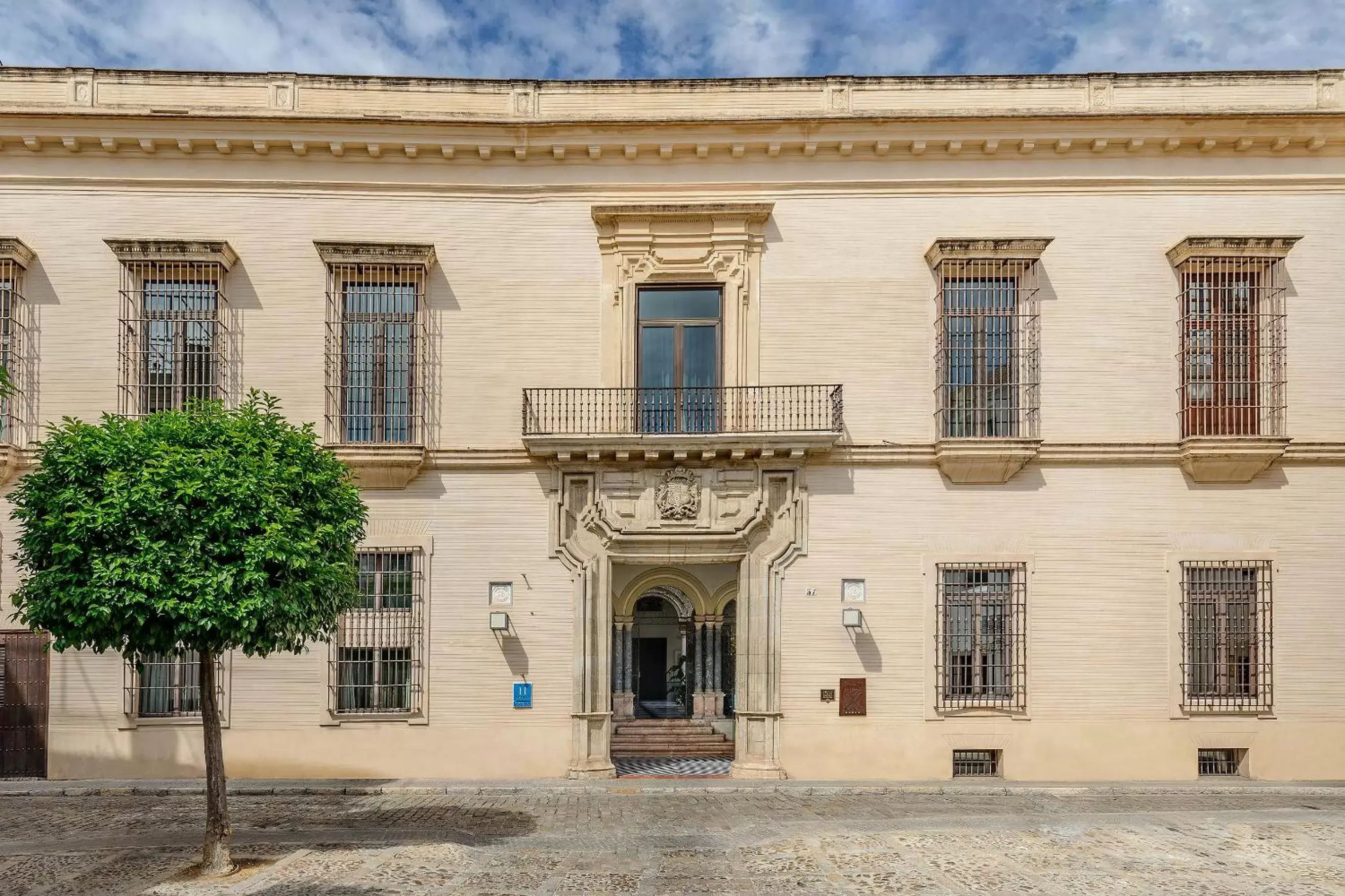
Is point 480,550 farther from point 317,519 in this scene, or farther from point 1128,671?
point 1128,671

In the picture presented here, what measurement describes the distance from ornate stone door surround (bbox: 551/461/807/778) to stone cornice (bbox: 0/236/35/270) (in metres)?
8.65

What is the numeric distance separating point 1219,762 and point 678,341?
10339mm

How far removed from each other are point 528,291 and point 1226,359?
10.8m

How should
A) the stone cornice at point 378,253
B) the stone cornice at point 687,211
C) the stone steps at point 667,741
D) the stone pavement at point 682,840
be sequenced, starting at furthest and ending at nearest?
1. the stone steps at point 667,741
2. the stone cornice at point 687,211
3. the stone cornice at point 378,253
4. the stone pavement at point 682,840

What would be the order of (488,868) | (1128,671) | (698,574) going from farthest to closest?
1. (698,574)
2. (1128,671)
3. (488,868)

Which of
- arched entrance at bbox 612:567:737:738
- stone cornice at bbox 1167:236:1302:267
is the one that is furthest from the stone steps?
stone cornice at bbox 1167:236:1302:267

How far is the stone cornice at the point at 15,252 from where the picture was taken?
13633 millimetres

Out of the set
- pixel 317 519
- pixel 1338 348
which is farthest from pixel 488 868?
pixel 1338 348

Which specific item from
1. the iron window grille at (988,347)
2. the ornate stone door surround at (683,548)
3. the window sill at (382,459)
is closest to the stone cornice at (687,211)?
the iron window grille at (988,347)

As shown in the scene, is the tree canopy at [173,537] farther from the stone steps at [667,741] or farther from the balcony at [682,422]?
the stone steps at [667,741]

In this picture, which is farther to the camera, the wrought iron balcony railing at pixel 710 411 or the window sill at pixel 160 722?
the wrought iron balcony railing at pixel 710 411

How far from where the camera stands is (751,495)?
13859 millimetres

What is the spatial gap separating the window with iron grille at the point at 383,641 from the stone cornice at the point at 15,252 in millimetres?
6724

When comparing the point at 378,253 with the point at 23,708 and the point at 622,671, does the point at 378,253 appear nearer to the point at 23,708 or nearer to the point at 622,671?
the point at 23,708
